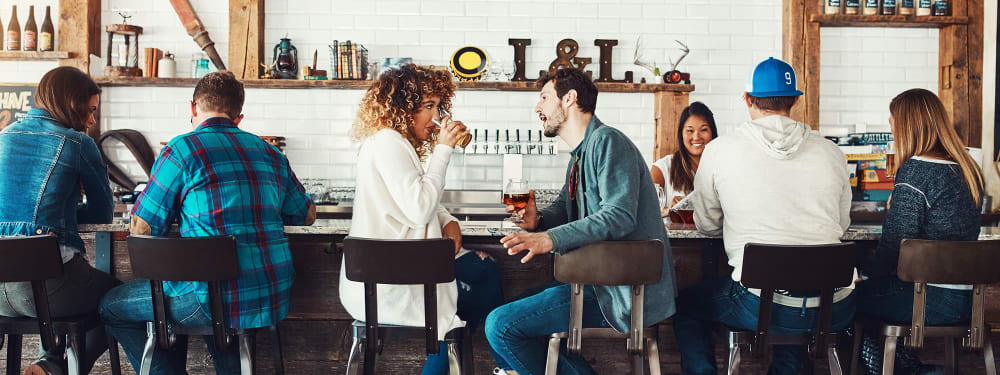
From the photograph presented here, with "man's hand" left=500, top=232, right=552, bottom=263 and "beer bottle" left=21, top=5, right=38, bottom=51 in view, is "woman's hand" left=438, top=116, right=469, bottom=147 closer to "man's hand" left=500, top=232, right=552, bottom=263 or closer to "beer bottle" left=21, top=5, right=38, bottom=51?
"man's hand" left=500, top=232, right=552, bottom=263

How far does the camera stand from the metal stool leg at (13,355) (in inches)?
103

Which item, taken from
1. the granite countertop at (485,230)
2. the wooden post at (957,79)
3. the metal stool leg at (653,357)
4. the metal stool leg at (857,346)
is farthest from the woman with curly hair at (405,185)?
the wooden post at (957,79)

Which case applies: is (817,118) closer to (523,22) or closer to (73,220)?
(523,22)

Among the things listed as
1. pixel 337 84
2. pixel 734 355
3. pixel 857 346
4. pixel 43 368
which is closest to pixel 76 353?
pixel 43 368

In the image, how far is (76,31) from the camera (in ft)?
17.5

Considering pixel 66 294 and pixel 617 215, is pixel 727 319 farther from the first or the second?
pixel 66 294

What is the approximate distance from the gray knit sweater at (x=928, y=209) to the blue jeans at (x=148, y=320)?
87.5 inches

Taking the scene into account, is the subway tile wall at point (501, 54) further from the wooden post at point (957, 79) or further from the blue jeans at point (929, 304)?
the blue jeans at point (929, 304)

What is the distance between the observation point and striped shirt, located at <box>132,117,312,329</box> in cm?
231

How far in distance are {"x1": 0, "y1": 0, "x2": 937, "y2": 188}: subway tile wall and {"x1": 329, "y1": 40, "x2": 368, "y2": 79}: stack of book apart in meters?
0.26

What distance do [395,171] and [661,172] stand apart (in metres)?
2.85

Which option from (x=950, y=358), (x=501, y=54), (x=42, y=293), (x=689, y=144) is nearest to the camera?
(x=42, y=293)

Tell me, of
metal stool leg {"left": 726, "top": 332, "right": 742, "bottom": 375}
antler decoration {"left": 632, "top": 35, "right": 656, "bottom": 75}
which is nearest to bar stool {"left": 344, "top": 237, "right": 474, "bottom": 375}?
metal stool leg {"left": 726, "top": 332, "right": 742, "bottom": 375}

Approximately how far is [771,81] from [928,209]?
65 centimetres
